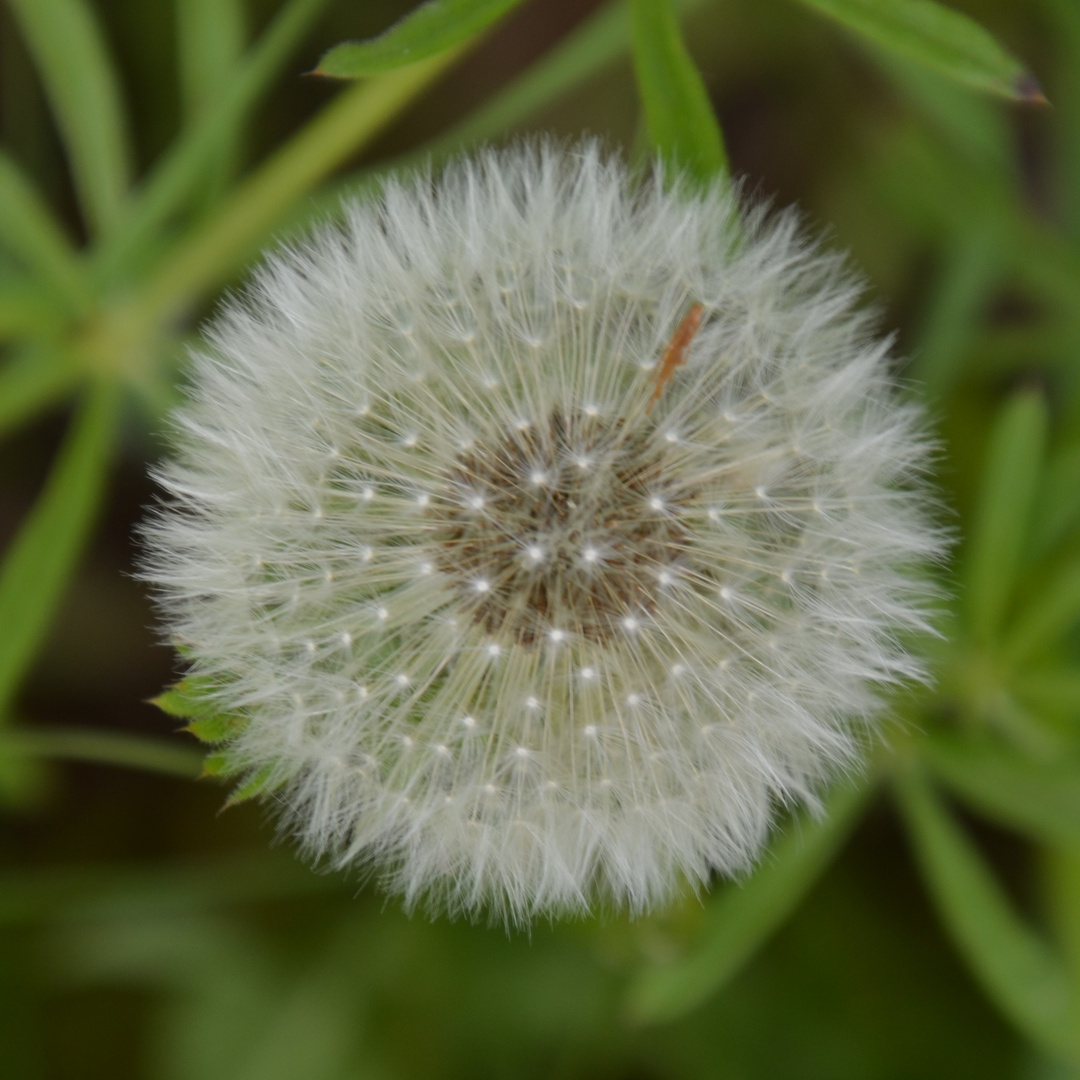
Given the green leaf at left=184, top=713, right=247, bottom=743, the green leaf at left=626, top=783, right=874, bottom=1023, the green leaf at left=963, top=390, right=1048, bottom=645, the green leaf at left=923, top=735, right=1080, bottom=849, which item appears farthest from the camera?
the green leaf at left=923, top=735, right=1080, bottom=849

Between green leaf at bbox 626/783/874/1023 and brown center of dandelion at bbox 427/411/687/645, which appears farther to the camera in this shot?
green leaf at bbox 626/783/874/1023

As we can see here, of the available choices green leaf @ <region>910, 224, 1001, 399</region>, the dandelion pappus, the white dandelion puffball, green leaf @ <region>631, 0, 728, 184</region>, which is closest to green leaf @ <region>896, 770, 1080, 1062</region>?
the white dandelion puffball

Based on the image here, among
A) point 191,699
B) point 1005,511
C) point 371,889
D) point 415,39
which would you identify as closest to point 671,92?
point 415,39

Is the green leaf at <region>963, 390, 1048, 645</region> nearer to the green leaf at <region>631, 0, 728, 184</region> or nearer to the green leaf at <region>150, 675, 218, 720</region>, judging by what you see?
the green leaf at <region>631, 0, 728, 184</region>

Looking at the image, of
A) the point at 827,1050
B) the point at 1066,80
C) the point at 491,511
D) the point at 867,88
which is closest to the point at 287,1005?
the point at 827,1050

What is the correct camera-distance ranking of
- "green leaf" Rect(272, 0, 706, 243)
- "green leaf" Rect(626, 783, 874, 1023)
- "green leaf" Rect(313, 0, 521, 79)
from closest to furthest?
"green leaf" Rect(313, 0, 521, 79) → "green leaf" Rect(626, 783, 874, 1023) → "green leaf" Rect(272, 0, 706, 243)

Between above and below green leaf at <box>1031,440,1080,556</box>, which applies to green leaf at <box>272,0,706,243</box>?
above

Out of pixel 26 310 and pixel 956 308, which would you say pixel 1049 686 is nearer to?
pixel 956 308
